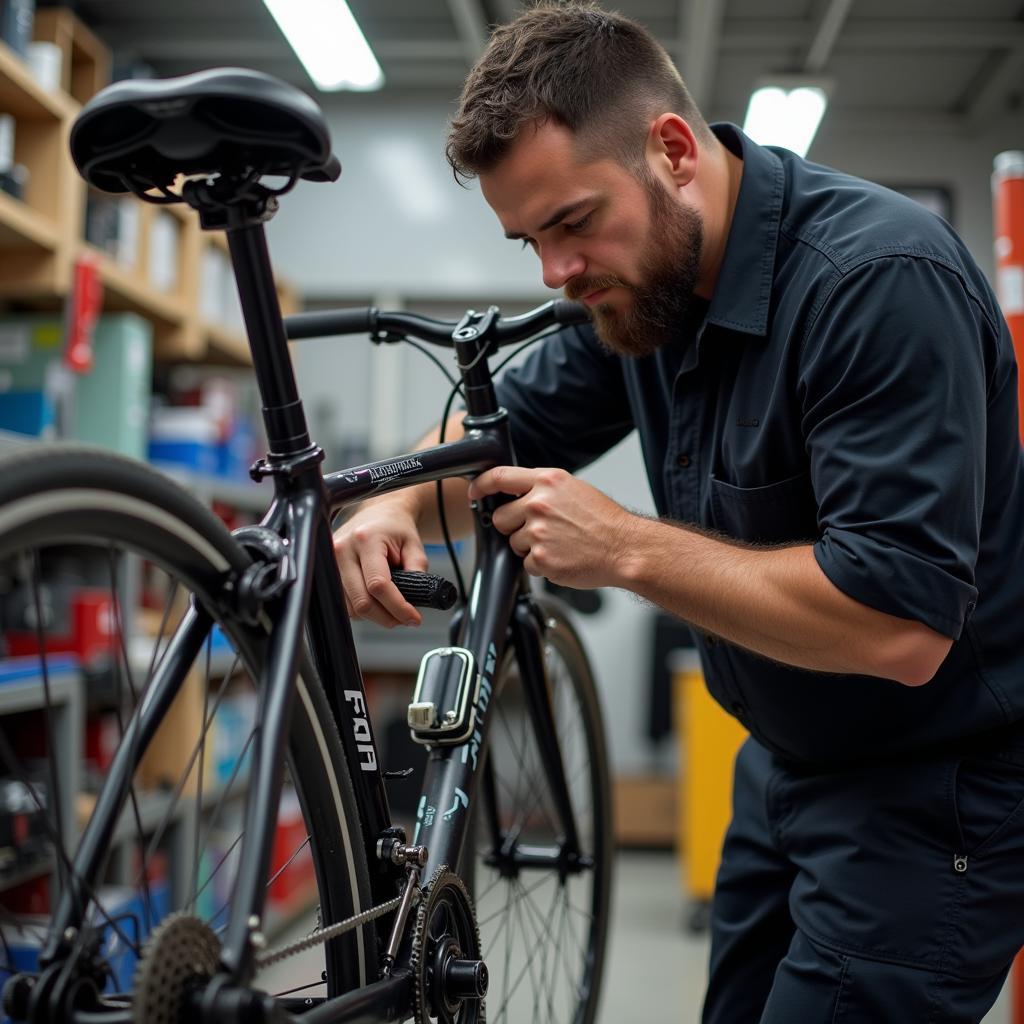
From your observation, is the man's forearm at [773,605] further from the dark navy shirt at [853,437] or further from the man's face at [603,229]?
the man's face at [603,229]

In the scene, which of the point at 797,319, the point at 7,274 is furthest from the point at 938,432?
the point at 7,274

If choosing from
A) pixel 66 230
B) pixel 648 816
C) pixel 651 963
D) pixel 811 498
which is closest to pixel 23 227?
pixel 66 230

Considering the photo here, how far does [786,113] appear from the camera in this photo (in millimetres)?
3801

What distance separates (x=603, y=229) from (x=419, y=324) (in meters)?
0.24

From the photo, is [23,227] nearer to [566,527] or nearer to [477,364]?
[477,364]

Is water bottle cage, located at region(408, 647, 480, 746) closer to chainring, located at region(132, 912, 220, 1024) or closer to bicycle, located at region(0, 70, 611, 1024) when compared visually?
bicycle, located at region(0, 70, 611, 1024)

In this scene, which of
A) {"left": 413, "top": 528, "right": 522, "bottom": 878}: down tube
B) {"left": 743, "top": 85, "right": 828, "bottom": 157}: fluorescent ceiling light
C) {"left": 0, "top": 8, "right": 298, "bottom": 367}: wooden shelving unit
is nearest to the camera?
{"left": 413, "top": 528, "right": 522, "bottom": 878}: down tube

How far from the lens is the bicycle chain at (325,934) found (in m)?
0.70

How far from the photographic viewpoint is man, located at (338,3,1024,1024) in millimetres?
895

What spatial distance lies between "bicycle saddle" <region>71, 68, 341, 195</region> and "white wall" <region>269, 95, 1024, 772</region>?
3.77m

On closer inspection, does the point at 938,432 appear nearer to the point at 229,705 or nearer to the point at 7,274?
the point at 7,274

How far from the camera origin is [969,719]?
1023mm

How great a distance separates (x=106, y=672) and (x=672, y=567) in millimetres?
1813

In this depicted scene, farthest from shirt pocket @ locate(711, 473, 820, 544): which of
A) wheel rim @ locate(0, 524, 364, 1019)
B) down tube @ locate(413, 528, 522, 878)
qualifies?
wheel rim @ locate(0, 524, 364, 1019)
